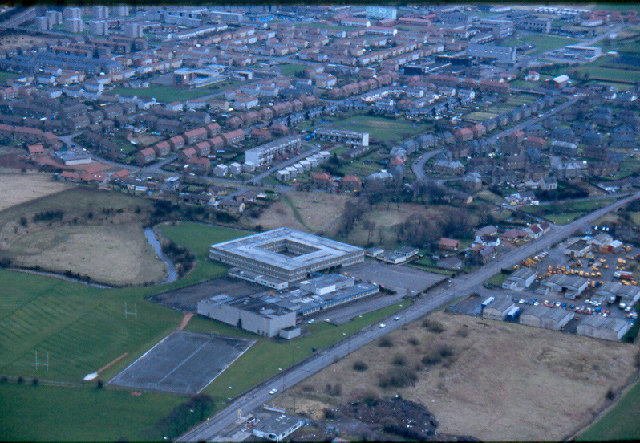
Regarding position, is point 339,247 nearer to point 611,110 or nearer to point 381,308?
point 381,308

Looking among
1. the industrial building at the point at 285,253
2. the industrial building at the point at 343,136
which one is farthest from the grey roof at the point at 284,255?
the industrial building at the point at 343,136

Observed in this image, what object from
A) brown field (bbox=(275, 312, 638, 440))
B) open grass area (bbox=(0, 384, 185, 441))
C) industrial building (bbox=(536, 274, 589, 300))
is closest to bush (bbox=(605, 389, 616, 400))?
brown field (bbox=(275, 312, 638, 440))

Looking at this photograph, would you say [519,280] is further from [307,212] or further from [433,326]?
[307,212]

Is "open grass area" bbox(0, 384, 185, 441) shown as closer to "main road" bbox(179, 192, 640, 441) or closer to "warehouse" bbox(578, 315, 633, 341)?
"main road" bbox(179, 192, 640, 441)

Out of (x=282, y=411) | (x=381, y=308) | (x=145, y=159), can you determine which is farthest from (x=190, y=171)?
(x=282, y=411)

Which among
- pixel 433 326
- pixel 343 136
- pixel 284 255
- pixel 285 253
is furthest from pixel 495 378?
pixel 343 136

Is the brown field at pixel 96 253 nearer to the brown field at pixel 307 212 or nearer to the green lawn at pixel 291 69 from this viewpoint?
the brown field at pixel 307 212

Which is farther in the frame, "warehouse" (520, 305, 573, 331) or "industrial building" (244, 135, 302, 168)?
"industrial building" (244, 135, 302, 168)
